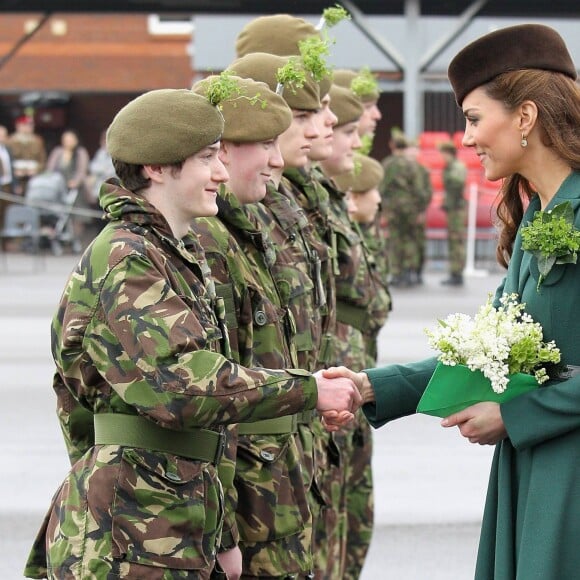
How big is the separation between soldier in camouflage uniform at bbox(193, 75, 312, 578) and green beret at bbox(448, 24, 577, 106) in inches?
36.8

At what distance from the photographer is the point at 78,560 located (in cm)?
376

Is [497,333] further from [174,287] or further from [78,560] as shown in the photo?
[78,560]

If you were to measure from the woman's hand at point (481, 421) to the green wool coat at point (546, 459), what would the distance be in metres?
0.03

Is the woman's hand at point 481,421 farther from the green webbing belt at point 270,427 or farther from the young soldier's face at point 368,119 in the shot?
the young soldier's face at point 368,119

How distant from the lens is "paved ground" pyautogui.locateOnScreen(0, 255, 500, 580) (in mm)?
7293

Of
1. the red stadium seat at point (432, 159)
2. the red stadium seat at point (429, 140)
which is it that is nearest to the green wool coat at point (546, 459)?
the red stadium seat at point (432, 159)

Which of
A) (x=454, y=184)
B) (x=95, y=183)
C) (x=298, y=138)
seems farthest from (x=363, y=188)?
(x=95, y=183)

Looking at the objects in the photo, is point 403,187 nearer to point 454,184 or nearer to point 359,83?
point 454,184

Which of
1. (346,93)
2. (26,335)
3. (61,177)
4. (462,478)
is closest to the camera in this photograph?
(346,93)

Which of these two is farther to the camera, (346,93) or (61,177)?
(61,177)

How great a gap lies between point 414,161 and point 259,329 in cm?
1540

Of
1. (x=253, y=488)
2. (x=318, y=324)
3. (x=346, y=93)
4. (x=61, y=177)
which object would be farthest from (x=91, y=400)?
(x=61, y=177)

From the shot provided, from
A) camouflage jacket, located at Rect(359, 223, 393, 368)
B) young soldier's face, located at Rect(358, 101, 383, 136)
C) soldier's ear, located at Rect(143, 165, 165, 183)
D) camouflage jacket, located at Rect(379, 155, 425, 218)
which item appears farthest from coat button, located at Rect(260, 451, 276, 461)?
camouflage jacket, located at Rect(379, 155, 425, 218)

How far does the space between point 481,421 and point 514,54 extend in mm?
999
